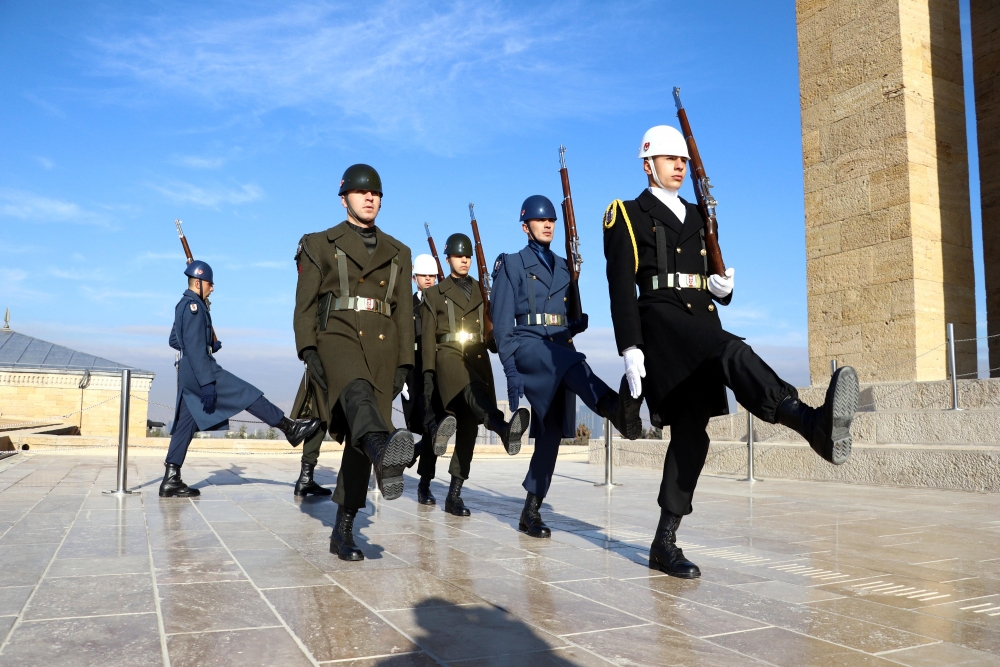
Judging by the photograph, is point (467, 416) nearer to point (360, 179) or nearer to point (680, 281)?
point (360, 179)

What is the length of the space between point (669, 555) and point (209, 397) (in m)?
5.02

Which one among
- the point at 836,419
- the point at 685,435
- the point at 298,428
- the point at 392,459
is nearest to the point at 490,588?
the point at 392,459

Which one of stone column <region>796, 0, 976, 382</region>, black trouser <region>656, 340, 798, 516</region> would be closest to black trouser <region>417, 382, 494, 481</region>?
black trouser <region>656, 340, 798, 516</region>

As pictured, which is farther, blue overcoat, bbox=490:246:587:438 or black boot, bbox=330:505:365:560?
blue overcoat, bbox=490:246:587:438

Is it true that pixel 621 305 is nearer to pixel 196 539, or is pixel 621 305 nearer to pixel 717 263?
pixel 717 263

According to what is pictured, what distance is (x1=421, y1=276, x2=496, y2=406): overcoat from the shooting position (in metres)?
6.61

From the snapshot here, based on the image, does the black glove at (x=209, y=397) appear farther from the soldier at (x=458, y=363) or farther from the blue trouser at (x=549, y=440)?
the blue trouser at (x=549, y=440)

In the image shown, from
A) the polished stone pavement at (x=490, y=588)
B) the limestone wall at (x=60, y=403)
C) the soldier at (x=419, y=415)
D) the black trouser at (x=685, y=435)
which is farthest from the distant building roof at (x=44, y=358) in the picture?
the black trouser at (x=685, y=435)

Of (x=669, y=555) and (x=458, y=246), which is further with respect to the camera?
(x=458, y=246)

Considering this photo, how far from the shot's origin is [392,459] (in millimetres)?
4012

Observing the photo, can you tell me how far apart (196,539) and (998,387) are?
781 cm

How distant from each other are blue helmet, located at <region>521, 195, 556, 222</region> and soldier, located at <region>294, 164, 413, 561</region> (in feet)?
3.92

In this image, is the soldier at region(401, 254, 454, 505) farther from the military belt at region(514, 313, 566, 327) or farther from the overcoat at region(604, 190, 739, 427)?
the overcoat at region(604, 190, 739, 427)

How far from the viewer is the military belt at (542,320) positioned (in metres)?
5.53
